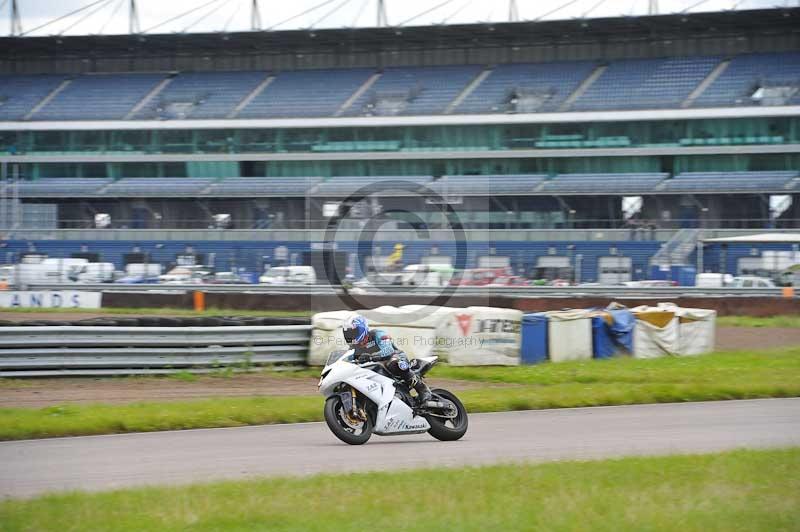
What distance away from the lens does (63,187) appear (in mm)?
55500

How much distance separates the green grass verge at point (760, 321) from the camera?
88.8ft

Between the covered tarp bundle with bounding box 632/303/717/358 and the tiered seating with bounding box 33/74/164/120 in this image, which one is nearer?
the covered tarp bundle with bounding box 632/303/717/358

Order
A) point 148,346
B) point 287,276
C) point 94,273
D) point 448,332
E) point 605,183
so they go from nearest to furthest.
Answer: point 148,346
point 448,332
point 287,276
point 94,273
point 605,183

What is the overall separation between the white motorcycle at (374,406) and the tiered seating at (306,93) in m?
46.6

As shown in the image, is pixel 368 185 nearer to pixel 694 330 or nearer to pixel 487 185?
pixel 487 185

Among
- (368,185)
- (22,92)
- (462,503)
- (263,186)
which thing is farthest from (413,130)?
(462,503)

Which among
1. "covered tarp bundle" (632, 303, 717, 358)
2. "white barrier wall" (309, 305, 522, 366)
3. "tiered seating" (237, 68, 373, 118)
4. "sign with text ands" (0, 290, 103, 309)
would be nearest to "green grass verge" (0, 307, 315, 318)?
"sign with text ands" (0, 290, 103, 309)

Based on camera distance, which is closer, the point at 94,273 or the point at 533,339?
the point at 533,339

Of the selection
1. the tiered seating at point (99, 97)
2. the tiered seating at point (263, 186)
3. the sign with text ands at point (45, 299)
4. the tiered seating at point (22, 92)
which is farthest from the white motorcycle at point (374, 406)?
the tiered seating at point (22, 92)

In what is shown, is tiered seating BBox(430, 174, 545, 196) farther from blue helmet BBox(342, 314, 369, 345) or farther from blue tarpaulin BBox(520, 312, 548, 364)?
blue helmet BBox(342, 314, 369, 345)

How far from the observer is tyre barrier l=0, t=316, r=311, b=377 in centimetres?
1559

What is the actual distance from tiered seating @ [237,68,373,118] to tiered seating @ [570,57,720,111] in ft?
44.7

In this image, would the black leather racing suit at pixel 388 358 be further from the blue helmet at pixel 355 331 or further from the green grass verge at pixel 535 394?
the green grass verge at pixel 535 394

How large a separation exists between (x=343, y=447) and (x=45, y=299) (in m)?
26.2
